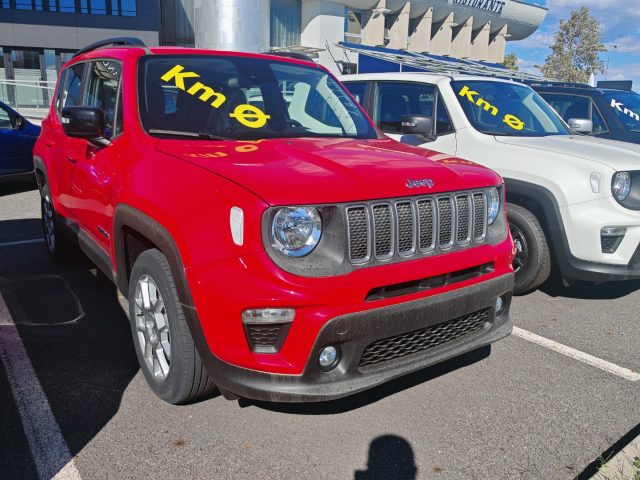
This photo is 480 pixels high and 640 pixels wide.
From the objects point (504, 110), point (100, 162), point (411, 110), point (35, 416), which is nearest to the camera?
point (35, 416)

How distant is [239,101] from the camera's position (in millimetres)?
3648

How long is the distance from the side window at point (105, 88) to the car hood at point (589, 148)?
3252mm

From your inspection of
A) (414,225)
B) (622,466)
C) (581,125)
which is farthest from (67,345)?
(581,125)

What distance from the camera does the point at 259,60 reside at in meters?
4.10

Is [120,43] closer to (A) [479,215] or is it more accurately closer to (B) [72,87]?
(B) [72,87]

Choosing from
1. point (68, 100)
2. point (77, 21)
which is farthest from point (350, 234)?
point (77, 21)

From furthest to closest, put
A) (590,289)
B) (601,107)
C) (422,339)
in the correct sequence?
(601,107)
(590,289)
(422,339)

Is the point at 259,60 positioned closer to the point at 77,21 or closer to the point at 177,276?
the point at 177,276

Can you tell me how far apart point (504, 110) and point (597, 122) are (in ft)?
11.8

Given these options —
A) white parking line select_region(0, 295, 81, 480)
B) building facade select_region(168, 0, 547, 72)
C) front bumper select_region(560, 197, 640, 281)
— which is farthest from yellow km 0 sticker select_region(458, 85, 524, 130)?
building facade select_region(168, 0, 547, 72)

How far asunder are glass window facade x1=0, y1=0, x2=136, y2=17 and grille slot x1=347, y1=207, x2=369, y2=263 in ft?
103

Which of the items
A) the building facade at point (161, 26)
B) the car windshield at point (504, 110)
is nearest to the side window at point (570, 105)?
the car windshield at point (504, 110)

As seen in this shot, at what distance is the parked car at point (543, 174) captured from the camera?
14.3 feet

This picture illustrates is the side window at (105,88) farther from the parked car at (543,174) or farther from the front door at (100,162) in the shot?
the parked car at (543,174)
